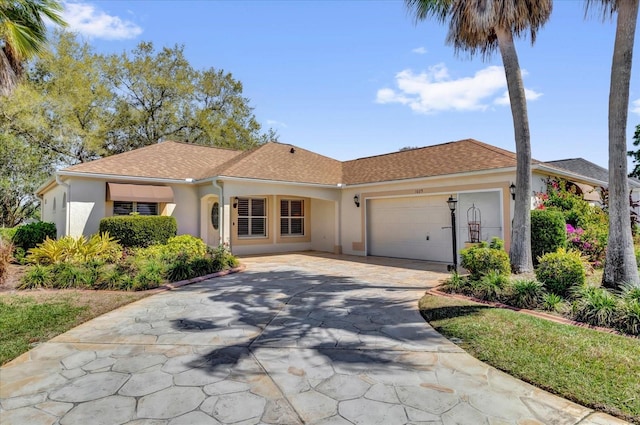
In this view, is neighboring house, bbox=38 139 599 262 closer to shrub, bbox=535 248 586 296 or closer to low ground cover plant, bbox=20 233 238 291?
low ground cover plant, bbox=20 233 238 291

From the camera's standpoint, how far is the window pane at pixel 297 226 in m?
19.5

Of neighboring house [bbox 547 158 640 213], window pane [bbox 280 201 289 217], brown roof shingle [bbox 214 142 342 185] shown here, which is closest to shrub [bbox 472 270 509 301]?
brown roof shingle [bbox 214 142 342 185]

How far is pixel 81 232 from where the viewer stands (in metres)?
13.9

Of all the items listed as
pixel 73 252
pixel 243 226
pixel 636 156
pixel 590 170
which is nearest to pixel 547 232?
pixel 243 226

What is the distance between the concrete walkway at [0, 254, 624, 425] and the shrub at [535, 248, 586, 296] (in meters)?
2.89

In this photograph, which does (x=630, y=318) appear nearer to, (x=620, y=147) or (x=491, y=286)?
(x=491, y=286)

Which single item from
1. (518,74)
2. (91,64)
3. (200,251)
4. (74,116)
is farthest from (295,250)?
(91,64)

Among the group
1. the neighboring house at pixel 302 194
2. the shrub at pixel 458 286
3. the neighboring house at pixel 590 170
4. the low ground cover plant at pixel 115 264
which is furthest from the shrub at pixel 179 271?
the neighboring house at pixel 590 170

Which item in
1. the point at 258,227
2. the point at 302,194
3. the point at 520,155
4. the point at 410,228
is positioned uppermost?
the point at 520,155

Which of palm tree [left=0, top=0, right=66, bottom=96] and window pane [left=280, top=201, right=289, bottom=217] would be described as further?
window pane [left=280, top=201, right=289, bottom=217]

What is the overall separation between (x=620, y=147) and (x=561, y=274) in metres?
2.94

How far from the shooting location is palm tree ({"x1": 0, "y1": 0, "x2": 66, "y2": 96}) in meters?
10.0

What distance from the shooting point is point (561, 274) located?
7184 millimetres

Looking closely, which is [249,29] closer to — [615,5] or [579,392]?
[615,5]
